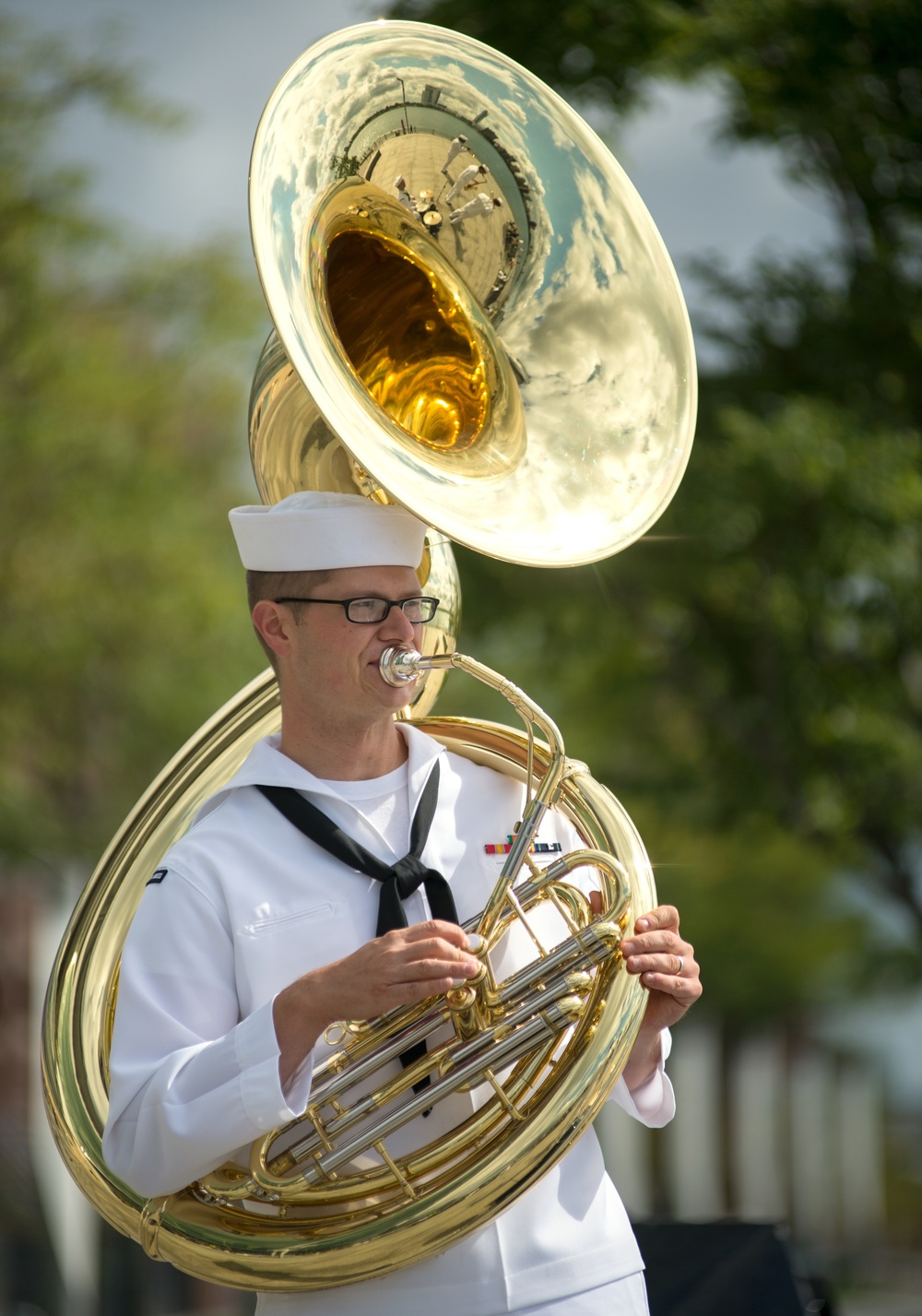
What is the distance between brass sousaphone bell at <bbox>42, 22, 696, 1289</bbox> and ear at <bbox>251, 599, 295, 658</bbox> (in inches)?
7.4

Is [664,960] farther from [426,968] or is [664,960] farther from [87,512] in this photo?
[87,512]

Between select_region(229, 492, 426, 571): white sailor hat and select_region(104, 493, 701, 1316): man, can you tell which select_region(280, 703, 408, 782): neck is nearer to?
select_region(104, 493, 701, 1316): man

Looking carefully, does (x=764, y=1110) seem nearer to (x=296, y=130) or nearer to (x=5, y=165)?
(x=5, y=165)

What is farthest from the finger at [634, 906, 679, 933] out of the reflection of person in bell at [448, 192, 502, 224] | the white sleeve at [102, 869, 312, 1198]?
the reflection of person in bell at [448, 192, 502, 224]

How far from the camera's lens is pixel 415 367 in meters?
2.09

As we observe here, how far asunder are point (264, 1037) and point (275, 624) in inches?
22.1

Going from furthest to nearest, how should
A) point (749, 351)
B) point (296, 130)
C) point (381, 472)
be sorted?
point (749, 351) < point (296, 130) < point (381, 472)

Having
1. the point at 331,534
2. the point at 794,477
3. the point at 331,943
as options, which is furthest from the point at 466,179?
the point at 794,477

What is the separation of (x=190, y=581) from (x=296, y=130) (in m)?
7.40

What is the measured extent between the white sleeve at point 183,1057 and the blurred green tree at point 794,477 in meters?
3.36

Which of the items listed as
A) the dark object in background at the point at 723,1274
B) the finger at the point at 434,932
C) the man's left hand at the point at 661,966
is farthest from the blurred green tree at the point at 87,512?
the finger at the point at 434,932

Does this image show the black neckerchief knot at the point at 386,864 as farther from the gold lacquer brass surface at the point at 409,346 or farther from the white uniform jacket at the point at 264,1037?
the gold lacquer brass surface at the point at 409,346

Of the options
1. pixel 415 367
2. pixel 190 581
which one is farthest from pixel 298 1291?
pixel 190 581

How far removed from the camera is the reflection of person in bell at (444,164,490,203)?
6.77ft
